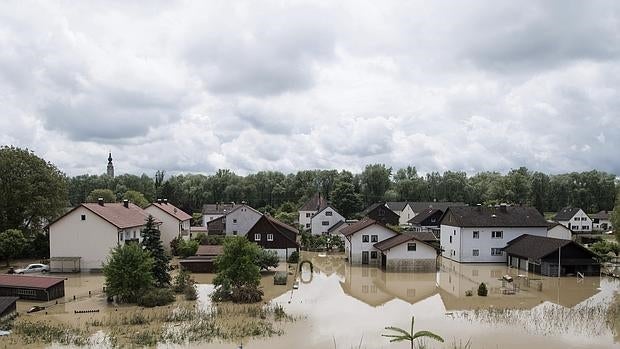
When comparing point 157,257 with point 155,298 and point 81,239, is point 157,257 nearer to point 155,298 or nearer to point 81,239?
point 155,298

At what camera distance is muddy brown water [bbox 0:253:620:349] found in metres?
20.3

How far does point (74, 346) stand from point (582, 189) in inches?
4028

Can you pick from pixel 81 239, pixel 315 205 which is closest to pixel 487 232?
pixel 81 239

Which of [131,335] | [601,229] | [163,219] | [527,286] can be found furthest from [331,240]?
[601,229]

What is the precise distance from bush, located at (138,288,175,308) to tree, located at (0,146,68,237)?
81.6 feet

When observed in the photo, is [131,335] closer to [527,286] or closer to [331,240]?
[527,286]

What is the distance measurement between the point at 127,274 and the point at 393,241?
20.3m

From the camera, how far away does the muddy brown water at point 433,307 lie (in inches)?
800

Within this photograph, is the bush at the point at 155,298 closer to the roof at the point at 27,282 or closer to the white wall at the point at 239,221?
the roof at the point at 27,282

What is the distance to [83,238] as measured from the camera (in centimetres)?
3734

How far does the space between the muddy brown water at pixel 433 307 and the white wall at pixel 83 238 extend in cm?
161

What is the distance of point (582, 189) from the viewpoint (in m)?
101

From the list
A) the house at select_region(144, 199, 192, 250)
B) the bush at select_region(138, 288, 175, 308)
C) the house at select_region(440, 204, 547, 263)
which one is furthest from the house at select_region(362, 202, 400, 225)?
the bush at select_region(138, 288, 175, 308)

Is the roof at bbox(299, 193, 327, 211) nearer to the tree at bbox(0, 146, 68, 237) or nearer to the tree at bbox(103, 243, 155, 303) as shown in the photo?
the tree at bbox(0, 146, 68, 237)
